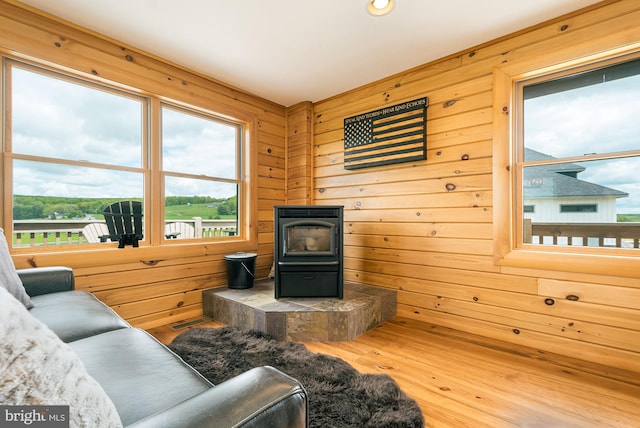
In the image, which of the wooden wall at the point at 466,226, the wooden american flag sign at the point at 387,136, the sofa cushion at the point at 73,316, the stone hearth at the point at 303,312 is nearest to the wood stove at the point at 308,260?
the stone hearth at the point at 303,312

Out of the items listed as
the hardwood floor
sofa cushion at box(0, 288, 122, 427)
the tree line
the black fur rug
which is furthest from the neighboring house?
the tree line

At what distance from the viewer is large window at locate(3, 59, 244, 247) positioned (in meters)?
2.15

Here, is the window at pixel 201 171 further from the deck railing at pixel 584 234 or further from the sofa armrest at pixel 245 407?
the deck railing at pixel 584 234

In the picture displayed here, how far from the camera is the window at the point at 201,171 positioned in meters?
2.91

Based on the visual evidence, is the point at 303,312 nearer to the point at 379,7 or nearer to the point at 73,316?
the point at 73,316

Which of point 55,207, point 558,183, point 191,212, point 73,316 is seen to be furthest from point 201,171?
point 558,183

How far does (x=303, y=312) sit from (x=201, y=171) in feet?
6.09

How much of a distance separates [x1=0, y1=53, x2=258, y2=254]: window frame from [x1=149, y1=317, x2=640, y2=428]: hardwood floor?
3.32 ft

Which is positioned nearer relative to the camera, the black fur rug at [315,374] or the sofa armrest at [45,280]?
the black fur rug at [315,374]

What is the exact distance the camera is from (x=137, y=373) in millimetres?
979

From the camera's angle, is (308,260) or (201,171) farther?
(201,171)

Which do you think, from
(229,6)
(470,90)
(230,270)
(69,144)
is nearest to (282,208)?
(230,270)

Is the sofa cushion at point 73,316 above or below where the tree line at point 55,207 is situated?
below

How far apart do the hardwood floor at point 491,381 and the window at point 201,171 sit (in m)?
1.16
